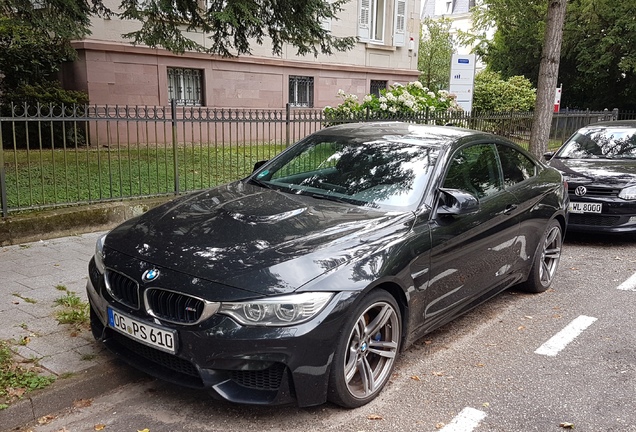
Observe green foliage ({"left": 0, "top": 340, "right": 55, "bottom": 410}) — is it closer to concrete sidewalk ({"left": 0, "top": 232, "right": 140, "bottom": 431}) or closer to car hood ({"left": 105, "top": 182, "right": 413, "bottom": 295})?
concrete sidewalk ({"left": 0, "top": 232, "right": 140, "bottom": 431})

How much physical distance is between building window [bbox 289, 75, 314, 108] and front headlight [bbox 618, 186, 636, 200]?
41.8 ft

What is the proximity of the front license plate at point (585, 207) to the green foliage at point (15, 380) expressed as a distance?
6552 millimetres

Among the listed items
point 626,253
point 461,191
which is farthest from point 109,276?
point 626,253

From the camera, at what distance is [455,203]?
404 cm

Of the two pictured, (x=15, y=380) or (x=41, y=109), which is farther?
(x=41, y=109)

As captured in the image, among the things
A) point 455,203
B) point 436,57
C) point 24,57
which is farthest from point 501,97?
point 436,57

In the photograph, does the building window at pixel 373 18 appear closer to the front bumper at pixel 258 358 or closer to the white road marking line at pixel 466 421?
the white road marking line at pixel 466 421

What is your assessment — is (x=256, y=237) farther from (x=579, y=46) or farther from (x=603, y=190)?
(x=579, y=46)

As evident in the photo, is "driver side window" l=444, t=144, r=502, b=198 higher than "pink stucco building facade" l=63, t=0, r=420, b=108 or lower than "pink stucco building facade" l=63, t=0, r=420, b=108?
lower

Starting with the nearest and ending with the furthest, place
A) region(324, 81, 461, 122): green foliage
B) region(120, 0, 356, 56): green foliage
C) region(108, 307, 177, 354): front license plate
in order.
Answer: region(108, 307, 177, 354): front license plate → region(120, 0, 356, 56): green foliage → region(324, 81, 461, 122): green foliage

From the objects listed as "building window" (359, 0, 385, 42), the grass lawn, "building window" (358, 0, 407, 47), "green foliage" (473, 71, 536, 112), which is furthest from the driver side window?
"building window" (358, 0, 407, 47)

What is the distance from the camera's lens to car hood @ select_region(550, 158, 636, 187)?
Result: 24.6 ft

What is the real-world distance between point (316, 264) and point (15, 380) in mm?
1950

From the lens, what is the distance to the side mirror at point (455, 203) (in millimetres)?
4016
